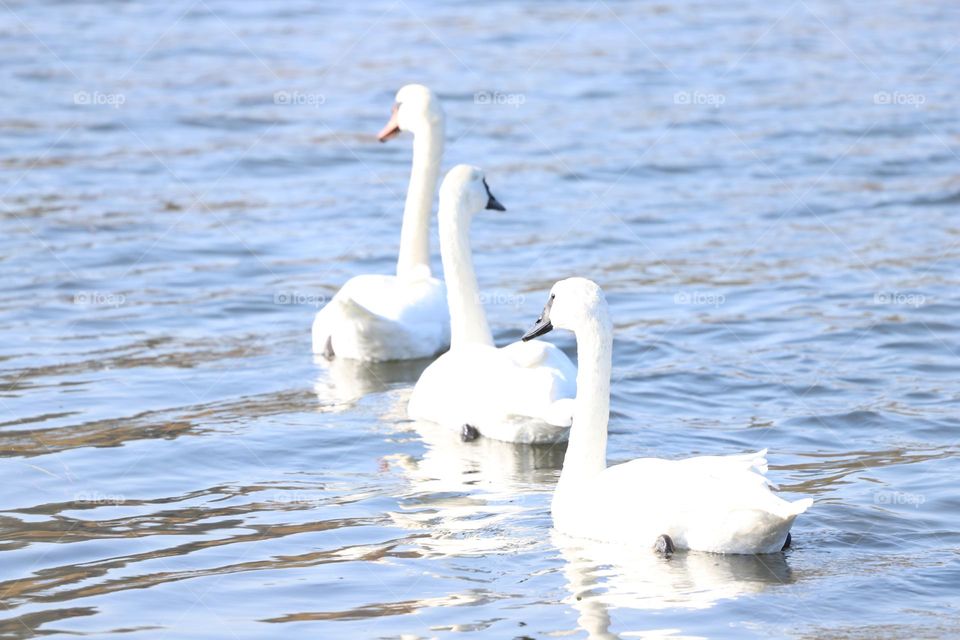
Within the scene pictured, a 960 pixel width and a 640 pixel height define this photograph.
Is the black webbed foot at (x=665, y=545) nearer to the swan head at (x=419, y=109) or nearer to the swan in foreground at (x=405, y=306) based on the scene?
the swan in foreground at (x=405, y=306)

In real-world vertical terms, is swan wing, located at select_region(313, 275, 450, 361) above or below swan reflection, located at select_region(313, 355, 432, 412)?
above

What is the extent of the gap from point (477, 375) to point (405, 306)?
2050mm

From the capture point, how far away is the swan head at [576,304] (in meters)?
8.23

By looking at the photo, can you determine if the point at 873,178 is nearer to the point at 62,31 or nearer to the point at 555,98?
the point at 555,98

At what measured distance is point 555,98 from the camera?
21531 mm

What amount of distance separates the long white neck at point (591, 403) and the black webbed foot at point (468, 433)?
69.4 inches

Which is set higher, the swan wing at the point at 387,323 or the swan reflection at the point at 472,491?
the swan wing at the point at 387,323

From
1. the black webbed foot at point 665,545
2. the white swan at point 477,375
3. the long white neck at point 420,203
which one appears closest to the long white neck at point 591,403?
the black webbed foot at point 665,545

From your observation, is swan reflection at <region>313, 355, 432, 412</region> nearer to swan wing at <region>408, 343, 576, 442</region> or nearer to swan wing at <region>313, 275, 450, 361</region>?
swan wing at <region>313, 275, 450, 361</region>

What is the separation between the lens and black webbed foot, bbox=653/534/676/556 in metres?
7.62

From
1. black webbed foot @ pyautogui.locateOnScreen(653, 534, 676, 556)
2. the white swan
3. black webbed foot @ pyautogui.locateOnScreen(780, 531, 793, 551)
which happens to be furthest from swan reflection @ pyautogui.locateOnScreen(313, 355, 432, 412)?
black webbed foot @ pyautogui.locateOnScreen(780, 531, 793, 551)

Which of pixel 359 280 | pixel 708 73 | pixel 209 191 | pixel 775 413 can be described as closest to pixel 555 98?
pixel 708 73

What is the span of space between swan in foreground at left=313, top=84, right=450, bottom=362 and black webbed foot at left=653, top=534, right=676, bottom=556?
420cm

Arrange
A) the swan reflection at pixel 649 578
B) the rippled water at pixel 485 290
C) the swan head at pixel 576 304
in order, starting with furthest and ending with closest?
the swan head at pixel 576 304, the rippled water at pixel 485 290, the swan reflection at pixel 649 578
